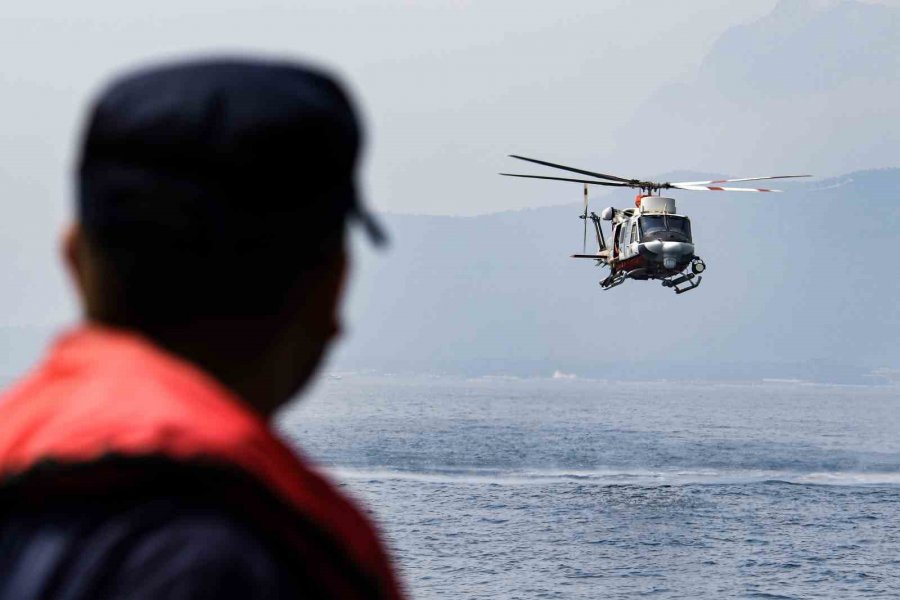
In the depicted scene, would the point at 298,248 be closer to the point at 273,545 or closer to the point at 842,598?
the point at 273,545

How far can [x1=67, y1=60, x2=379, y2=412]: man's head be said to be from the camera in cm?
164

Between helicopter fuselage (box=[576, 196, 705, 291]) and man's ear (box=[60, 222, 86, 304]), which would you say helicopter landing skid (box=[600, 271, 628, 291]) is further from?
man's ear (box=[60, 222, 86, 304])

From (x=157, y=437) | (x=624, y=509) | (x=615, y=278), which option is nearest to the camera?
(x=157, y=437)

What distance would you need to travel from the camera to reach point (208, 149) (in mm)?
1634

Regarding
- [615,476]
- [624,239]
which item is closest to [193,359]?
[624,239]

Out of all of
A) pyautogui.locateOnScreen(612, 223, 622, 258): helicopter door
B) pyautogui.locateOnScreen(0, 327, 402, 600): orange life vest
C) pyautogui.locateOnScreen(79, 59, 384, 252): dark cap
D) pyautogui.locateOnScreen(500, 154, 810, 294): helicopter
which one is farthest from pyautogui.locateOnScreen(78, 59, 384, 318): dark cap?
pyautogui.locateOnScreen(612, 223, 622, 258): helicopter door

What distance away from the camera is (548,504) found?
302 ft

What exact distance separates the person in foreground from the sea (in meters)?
58.8

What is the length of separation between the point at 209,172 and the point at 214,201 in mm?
41

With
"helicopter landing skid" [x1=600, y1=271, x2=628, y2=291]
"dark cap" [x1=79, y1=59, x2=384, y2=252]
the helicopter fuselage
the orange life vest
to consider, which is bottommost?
the orange life vest

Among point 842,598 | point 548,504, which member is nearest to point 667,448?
point 548,504

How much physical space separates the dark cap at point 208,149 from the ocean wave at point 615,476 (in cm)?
9752

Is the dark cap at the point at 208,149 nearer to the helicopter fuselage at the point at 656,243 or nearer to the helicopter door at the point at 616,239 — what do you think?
the helicopter fuselage at the point at 656,243

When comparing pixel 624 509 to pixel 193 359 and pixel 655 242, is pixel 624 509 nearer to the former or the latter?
pixel 655 242
